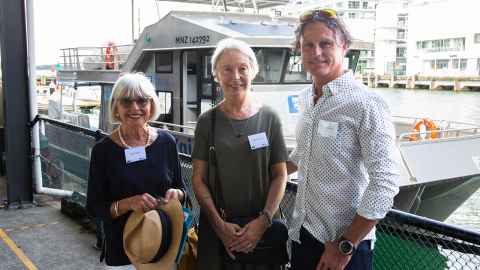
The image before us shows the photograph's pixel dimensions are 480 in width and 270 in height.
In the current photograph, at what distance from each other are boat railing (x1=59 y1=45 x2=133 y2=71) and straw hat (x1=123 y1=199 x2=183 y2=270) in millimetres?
8669

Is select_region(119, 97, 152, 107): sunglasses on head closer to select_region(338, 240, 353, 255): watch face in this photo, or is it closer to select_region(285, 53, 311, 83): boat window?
select_region(338, 240, 353, 255): watch face

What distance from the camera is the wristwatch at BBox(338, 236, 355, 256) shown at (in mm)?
1720

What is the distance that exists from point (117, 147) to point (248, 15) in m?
6.83

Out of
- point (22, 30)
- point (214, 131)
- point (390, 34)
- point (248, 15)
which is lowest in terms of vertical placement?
point (214, 131)

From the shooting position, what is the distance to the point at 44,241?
4441 millimetres

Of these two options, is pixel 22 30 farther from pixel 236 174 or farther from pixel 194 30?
pixel 236 174

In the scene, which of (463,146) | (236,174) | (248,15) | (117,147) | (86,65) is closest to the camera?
(236,174)

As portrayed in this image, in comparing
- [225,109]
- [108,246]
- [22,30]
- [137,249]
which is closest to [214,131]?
[225,109]

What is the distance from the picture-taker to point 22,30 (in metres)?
5.27

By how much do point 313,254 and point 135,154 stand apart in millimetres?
954

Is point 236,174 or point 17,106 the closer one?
point 236,174

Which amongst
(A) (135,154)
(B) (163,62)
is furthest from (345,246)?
(B) (163,62)

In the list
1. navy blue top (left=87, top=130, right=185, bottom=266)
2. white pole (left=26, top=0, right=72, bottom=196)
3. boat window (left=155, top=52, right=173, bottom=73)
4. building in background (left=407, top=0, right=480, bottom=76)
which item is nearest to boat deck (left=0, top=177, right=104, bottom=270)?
white pole (left=26, top=0, right=72, bottom=196)

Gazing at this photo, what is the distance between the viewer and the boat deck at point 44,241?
3975mm
